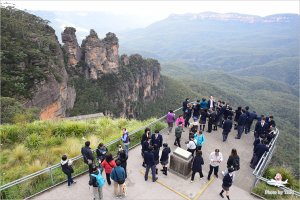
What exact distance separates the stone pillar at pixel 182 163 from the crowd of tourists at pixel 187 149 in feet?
1.19

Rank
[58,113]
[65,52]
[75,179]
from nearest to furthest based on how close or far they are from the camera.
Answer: [75,179]
[58,113]
[65,52]

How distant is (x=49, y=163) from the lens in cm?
1273

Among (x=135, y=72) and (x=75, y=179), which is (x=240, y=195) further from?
(x=135, y=72)

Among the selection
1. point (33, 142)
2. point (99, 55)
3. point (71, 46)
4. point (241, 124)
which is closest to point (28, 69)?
point (33, 142)

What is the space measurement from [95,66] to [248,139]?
195 ft

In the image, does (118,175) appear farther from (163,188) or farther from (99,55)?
(99,55)

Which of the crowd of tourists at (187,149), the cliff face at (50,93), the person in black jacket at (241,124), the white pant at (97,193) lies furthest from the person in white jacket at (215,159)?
the cliff face at (50,93)

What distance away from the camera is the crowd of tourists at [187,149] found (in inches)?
410

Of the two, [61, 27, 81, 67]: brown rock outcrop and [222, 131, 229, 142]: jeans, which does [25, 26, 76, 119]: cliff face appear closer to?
[61, 27, 81, 67]: brown rock outcrop

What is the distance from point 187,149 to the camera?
13195 mm

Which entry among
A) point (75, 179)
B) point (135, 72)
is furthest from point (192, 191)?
point (135, 72)

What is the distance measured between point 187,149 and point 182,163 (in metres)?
1.16

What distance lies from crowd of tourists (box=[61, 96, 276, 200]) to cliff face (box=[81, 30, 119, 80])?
5533 cm

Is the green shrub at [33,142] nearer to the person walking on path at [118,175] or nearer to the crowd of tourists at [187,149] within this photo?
the crowd of tourists at [187,149]
